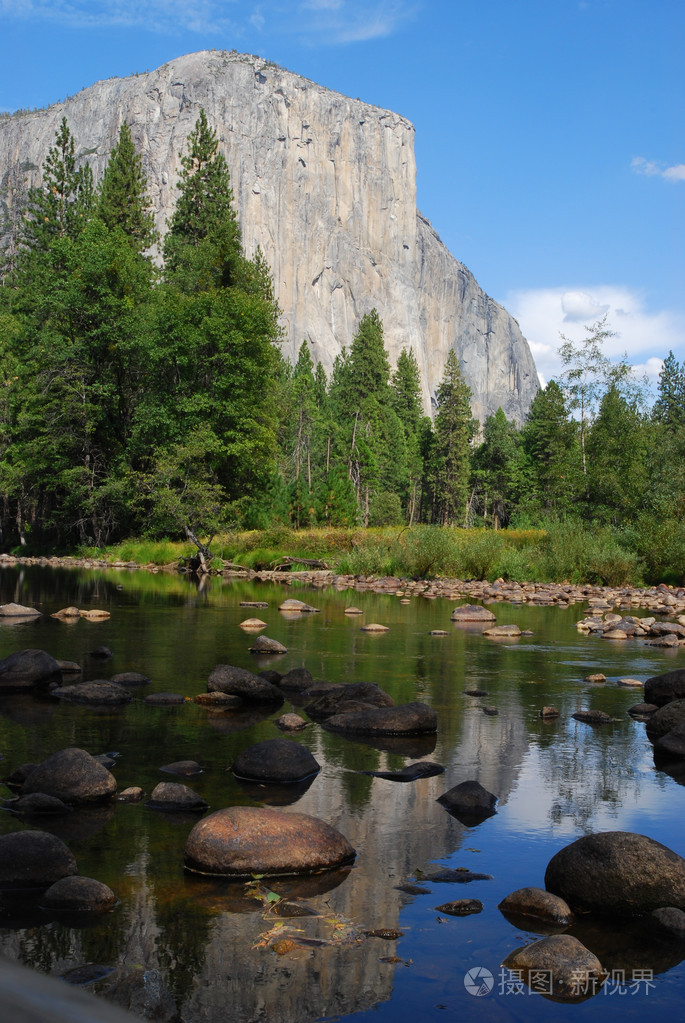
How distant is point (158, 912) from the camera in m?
4.45

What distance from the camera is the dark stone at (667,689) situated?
9883 millimetres

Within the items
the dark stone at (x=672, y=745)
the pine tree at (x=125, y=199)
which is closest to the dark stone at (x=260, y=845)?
the dark stone at (x=672, y=745)

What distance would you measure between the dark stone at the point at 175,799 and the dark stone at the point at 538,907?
7.52 ft

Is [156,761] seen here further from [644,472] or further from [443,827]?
[644,472]

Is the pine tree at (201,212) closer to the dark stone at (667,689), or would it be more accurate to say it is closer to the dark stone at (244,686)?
the dark stone at (244,686)

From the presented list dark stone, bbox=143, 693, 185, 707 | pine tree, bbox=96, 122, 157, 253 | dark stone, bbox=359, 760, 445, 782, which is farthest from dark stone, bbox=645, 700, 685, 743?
pine tree, bbox=96, 122, 157, 253

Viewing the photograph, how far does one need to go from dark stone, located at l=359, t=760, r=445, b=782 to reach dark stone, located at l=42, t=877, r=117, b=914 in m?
2.97

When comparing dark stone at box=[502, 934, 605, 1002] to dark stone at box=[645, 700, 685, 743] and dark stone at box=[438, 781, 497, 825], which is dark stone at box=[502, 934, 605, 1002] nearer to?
dark stone at box=[438, 781, 497, 825]

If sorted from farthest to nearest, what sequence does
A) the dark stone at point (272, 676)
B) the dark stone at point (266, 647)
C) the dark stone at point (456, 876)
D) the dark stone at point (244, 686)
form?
1. the dark stone at point (266, 647)
2. the dark stone at point (272, 676)
3. the dark stone at point (244, 686)
4. the dark stone at point (456, 876)

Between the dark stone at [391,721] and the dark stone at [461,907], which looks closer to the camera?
the dark stone at [461,907]

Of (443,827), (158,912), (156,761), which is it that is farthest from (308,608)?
(158,912)

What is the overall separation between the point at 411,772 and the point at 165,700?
10.9 feet

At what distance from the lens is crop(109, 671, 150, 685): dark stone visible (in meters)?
10.4

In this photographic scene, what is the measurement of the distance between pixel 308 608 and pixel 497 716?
11134mm
